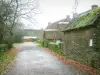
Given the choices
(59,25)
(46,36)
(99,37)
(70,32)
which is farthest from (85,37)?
(46,36)

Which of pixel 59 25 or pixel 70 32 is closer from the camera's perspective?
pixel 70 32

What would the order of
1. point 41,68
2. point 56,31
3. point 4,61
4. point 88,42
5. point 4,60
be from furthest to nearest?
point 56,31 → point 4,60 → point 4,61 → point 88,42 → point 41,68

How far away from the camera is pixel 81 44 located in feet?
54.4

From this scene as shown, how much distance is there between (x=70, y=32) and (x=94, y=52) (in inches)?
283

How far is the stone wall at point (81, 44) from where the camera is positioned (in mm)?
14576

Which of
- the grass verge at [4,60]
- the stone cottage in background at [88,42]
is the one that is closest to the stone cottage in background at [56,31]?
the grass verge at [4,60]

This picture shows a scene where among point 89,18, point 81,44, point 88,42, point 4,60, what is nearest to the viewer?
point 88,42

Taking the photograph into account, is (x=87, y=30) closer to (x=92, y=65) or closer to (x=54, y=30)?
(x=92, y=65)

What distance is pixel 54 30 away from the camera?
49.9 meters

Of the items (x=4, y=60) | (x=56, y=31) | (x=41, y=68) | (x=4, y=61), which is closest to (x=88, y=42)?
(x=41, y=68)

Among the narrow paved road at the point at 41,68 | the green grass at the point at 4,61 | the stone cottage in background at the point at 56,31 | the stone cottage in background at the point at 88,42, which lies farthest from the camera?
the stone cottage in background at the point at 56,31

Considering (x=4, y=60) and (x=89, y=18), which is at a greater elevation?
Answer: (x=89, y=18)

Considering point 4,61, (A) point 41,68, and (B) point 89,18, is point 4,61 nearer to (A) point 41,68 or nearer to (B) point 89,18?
(A) point 41,68

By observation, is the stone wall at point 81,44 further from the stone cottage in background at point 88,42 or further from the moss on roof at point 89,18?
the moss on roof at point 89,18
